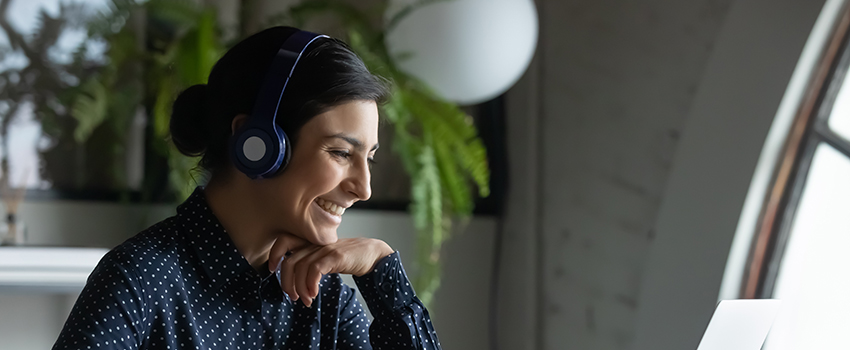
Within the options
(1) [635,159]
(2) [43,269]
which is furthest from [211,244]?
(1) [635,159]

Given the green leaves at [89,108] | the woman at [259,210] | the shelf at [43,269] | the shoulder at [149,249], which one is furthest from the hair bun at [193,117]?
the green leaves at [89,108]

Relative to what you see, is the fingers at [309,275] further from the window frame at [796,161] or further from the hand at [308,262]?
the window frame at [796,161]

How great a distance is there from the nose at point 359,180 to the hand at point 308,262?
0.09 m

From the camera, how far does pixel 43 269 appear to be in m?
1.59

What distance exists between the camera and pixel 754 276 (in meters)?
1.84

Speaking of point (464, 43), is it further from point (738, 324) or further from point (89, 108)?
point (738, 324)

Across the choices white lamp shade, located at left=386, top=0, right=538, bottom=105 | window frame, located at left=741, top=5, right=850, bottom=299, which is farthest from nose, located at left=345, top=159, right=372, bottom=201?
window frame, located at left=741, top=5, right=850, bottom=299

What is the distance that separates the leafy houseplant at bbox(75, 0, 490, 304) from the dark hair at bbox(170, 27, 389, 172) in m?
0.80

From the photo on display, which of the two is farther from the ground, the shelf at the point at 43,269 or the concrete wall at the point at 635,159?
the concrete wall at the point at 635,159

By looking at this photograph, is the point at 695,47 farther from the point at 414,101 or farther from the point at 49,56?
the point at 49,56

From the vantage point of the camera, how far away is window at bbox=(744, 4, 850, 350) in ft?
5.67

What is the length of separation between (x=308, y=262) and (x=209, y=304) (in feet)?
0.47

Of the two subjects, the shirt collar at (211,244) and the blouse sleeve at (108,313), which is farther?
the shirt collar at (211,244)

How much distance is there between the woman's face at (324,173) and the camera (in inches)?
39.8
